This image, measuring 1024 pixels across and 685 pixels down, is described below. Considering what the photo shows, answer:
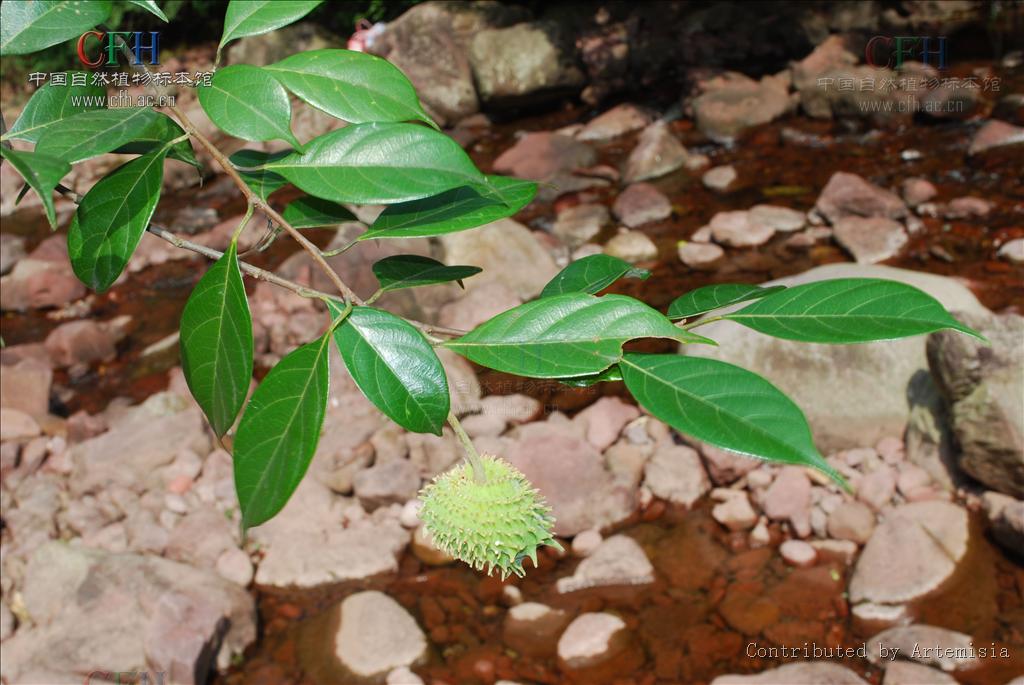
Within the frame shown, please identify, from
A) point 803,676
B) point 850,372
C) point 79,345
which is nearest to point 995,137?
point 850,372

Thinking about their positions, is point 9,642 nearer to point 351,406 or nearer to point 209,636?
point 209,636

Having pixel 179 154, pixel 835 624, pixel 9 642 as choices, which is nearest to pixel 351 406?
pixel 9 642

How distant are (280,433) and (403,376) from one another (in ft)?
0.33

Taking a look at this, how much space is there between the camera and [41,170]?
50 cm

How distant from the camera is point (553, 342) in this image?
599 millimetres

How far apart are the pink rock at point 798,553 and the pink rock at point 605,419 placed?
80cm

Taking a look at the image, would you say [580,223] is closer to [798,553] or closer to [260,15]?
[798,553]

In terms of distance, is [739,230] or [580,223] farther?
[580,223]

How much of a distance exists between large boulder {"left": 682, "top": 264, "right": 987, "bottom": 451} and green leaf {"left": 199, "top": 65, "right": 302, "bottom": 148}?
2862 millimetres

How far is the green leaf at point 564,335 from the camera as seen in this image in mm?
577

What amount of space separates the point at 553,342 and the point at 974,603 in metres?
2.62

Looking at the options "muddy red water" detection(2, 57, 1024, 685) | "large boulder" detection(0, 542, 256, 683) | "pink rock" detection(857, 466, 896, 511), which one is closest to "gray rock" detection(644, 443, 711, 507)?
"muddy red water" detection(2, 57, 1024, 685)

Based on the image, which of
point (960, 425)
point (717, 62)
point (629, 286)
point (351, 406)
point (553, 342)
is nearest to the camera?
point (553, 342)

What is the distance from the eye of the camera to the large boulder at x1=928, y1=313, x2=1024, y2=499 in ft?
9.45
